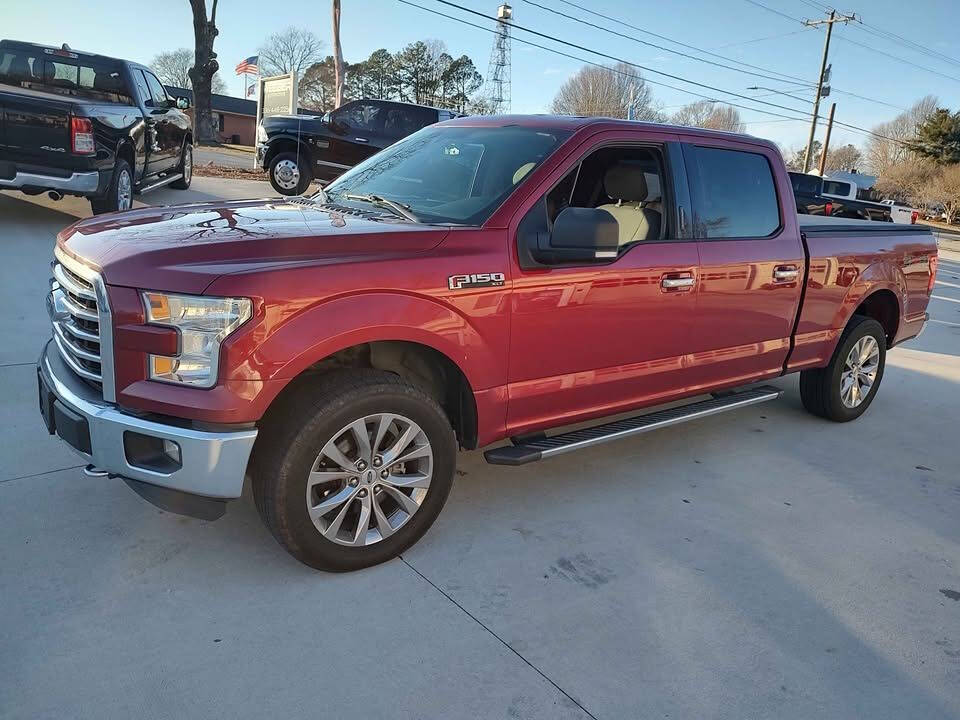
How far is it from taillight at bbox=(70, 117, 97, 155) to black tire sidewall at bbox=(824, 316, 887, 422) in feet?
25.1

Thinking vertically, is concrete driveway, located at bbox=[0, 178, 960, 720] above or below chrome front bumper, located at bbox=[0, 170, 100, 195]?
below

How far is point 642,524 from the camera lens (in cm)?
368

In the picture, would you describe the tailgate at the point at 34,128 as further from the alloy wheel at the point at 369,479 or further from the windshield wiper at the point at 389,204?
the alloy wheel at the point at 369,479

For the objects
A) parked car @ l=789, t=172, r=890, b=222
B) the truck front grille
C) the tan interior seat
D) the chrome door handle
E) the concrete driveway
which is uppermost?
parked car @ l=789, t=172, r=890, b=222

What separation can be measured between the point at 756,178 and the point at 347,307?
299 cm

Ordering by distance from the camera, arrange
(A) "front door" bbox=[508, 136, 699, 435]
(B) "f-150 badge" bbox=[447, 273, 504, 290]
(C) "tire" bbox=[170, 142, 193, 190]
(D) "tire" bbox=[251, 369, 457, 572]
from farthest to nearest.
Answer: (C) "tire" bbox=[170, 142, 193, 190]
(A) "front door" bbox=[508, 136, 699, 435]
(B) "f-150 badge" bbox=[447, 273, 504, 290]
(D) "tire" bbox=[251, 369, 457, 572]

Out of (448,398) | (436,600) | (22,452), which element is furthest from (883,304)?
(22,452)

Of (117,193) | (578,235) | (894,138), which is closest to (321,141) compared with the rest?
(117,193)

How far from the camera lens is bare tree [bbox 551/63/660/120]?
4572 cm

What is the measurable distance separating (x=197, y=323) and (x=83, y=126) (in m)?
6.82

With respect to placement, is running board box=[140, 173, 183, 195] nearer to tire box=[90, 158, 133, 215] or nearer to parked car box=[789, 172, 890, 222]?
tire box=[90, 158, 133, 215]

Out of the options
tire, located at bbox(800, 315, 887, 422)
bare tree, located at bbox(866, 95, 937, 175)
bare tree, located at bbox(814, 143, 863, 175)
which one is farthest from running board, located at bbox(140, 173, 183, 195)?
bare tree, located at bbox(814, 143, 863, 175)

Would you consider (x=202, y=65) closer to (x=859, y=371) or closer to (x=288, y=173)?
(x=288, y=173)

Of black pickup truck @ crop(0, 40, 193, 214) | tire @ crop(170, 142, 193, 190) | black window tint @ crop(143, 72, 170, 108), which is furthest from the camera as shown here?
tire @ crop(170, 142, 193, 190)
